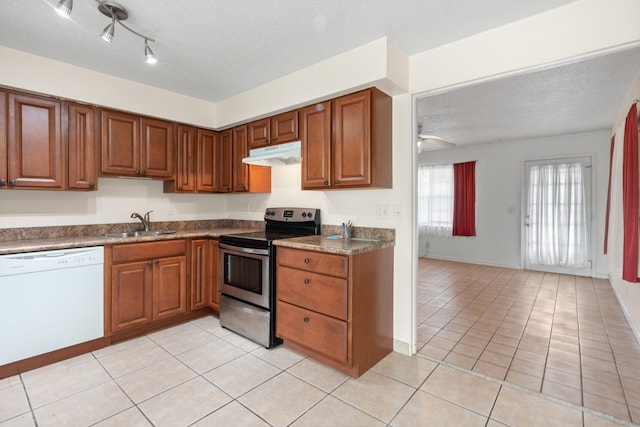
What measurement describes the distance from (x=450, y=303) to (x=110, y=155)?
4125 mm

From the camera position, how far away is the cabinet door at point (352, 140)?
2465 mm

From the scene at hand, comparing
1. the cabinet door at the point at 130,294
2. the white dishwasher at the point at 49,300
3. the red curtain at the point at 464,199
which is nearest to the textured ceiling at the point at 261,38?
the white dishwasher at the point at 49,300

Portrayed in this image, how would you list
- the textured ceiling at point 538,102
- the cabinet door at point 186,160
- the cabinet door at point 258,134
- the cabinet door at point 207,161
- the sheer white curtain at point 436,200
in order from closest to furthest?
the textured ceiling at point 538,102 < the cabinet door at point 258,134 < the cabinet door at point 186,160 < the cabinet door at point 207,161 < the sheer white curtain at point 436,200

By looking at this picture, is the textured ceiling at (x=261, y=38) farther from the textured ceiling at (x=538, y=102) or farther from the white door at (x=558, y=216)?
the white door at (x=558, y=216)

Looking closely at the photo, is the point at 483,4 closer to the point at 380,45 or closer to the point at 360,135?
the point at 380,45

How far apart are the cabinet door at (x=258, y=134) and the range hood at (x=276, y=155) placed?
0.07m

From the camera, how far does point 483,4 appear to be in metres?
1.92

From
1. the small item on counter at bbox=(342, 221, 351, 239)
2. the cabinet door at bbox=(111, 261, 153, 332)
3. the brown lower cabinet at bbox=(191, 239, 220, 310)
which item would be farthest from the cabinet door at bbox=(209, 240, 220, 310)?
the small item on counter at bbox=(342, 221, 351, 239)

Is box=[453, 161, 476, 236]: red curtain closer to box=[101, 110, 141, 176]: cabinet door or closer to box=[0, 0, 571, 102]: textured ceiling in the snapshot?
box=[0, 0, 571, 102]: textured ceiling

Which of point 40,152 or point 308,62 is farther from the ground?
point 308,62

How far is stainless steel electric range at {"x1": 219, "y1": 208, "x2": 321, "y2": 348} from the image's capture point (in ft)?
8.73

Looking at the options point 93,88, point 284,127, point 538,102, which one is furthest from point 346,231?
point 538,102

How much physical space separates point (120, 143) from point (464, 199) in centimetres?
612

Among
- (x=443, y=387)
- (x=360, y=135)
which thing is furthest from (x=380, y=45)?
(x=443, y=387)
